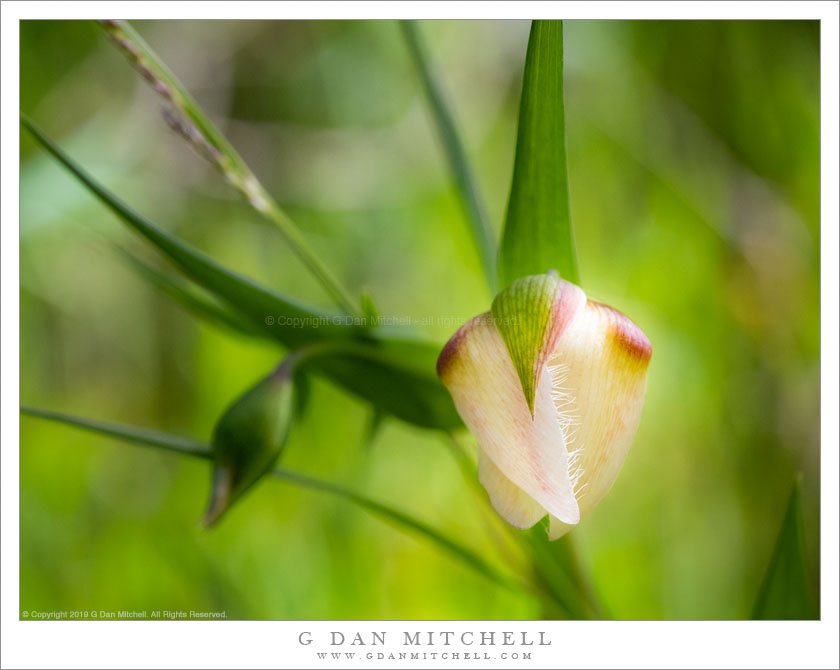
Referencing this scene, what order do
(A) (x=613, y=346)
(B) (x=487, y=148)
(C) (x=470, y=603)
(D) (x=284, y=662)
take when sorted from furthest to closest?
(B) (x=487, y=148), (C) (x=470, y=603), (D) (x=284, y=662), (A) (x=613, y=346)

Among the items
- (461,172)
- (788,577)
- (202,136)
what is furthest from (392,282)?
(788,577)

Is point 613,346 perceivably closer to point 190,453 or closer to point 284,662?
point 190,453

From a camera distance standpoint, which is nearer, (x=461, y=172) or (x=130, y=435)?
(x=130, y=435)

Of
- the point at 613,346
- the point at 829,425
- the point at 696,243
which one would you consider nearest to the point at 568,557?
the point at 613,346

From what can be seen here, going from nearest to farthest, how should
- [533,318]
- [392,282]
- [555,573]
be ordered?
[533,318], [555,573], [392,282]

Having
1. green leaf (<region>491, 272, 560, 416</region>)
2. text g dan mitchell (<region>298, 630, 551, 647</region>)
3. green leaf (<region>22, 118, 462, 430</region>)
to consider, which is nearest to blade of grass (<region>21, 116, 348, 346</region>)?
green leaf (<region>22, 118, 462, 430</region>)

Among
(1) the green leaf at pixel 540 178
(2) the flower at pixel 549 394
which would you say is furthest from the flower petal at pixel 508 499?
(1) the green leaf at pixel 540 178

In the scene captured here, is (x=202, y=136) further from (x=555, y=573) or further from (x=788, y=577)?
(x=788, y=577)
